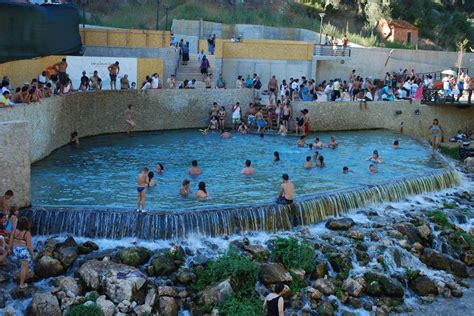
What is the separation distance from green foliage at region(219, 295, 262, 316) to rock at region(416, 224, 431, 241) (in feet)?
18.8

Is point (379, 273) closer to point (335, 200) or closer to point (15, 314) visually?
point (335, 200)

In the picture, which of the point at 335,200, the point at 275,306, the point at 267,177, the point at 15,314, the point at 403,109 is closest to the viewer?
the point at 275,306

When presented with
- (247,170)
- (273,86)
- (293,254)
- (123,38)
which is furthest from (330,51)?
(293,254)

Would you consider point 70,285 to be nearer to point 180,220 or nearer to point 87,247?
point 87,247

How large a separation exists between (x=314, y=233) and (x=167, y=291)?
465 centimetres

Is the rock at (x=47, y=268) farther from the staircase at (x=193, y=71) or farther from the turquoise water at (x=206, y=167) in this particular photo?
the staircase at (x=193, y=71)

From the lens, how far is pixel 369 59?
35062 mm

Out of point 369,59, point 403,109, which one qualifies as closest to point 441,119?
point 403,109

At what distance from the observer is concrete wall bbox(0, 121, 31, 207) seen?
14.8 meters

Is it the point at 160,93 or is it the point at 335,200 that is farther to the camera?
the point at 160,93

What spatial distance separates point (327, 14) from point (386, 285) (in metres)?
34.5

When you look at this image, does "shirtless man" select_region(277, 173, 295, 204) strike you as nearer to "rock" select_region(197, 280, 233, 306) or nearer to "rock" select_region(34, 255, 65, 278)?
"rock" select_region(197, 280, 233, 306)

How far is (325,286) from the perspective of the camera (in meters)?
14.1

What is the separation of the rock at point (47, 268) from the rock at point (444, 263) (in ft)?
28.0
